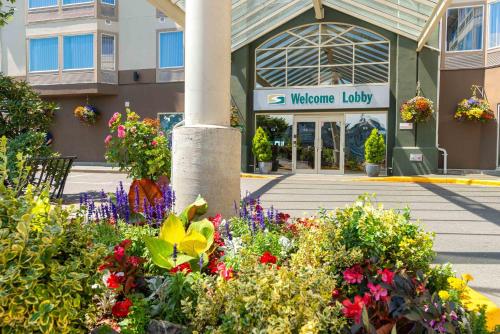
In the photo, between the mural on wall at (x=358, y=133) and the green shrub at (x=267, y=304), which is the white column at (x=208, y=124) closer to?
the green shrub at (x=267, y=304)

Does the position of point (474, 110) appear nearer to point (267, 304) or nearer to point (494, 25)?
point (494, 25)

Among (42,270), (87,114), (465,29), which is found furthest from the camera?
(87,114)

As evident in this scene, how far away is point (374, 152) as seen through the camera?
18219 mm

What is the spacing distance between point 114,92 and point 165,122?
325 cm

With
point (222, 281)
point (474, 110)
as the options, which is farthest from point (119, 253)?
point (474, 110)

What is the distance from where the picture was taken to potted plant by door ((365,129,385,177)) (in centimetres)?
1822

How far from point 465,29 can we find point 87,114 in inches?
725

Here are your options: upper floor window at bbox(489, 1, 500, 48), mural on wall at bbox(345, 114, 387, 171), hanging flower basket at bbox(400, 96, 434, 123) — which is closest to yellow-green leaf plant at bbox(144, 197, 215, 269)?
hanging flower basket at bbox(400, 96, 434, 123)

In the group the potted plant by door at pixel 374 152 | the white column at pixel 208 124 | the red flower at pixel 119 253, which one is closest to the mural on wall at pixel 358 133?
the potted plant by door at pixel 374 152

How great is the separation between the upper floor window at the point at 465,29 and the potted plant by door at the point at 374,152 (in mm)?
5324

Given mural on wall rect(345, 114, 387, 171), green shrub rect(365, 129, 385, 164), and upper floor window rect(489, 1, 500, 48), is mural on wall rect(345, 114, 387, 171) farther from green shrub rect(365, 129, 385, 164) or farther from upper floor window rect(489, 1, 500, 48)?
upper floor window rect(489, 1, 500, 48)

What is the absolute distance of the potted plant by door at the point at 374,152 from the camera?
1822 cm

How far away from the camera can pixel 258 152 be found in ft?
64.8

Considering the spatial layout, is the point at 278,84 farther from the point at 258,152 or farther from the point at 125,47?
the point at 125,47
